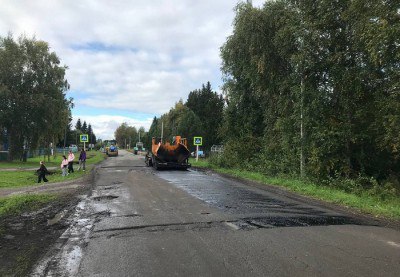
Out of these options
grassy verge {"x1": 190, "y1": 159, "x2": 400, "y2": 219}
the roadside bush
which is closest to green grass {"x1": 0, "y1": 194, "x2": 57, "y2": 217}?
grassy verge {"x1": 190, "y1": 159, "x2": 400, "y2": 219}

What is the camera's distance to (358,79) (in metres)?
17.0

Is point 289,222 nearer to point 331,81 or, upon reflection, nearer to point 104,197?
point 104,197

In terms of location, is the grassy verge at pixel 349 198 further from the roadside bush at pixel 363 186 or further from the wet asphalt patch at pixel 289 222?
the wet asphalt patch at pixel 289 222

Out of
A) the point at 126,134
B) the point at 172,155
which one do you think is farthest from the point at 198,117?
the point at 126,134

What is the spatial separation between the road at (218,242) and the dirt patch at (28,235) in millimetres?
248

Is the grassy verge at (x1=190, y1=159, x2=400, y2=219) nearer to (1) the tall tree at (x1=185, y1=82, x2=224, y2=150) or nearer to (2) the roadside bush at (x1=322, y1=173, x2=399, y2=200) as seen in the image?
(2) the roadside bush at (x1=322, y1=173, x2=399, y2=200)

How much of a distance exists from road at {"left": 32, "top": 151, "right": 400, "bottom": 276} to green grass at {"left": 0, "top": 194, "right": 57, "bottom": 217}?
1.51m

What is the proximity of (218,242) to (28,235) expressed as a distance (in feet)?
13.1

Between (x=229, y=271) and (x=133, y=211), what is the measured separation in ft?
18.9

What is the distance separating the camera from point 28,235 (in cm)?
855

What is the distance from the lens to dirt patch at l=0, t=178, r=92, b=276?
648 cm

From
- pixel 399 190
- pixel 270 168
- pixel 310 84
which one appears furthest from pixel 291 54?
pixel 399 190

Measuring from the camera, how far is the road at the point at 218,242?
20.1ft

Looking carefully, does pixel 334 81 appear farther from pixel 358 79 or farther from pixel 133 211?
pixel 133 211
